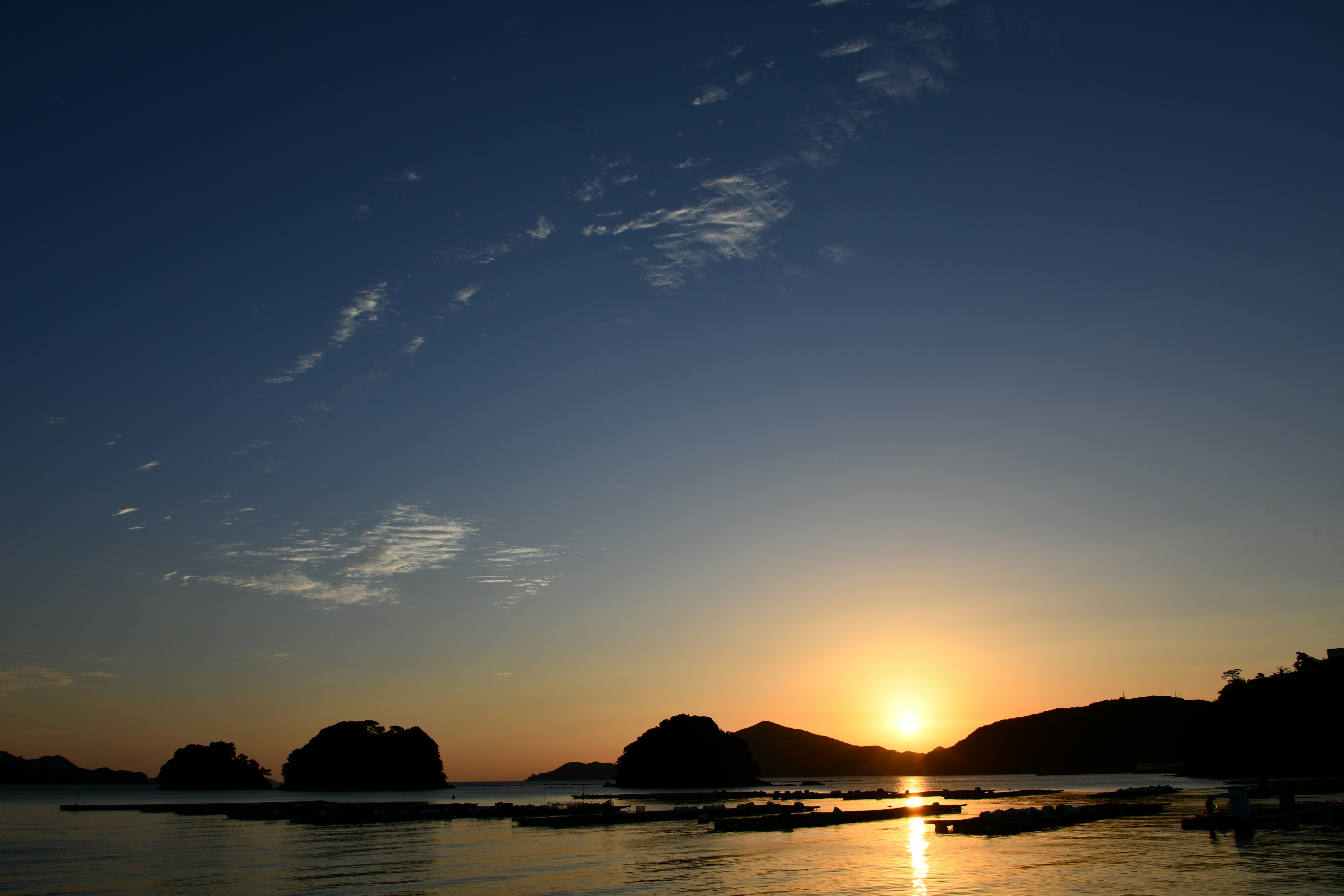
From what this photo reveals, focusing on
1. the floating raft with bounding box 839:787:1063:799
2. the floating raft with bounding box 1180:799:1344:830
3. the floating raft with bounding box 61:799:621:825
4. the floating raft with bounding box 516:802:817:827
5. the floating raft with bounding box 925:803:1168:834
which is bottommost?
the floating raft with bounding box 839:787:1063:799

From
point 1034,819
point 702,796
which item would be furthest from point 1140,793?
point 702,796

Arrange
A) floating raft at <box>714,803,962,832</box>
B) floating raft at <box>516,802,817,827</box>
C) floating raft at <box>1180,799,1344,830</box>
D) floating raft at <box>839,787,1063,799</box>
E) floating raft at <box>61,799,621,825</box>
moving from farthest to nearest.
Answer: floating raft at <box>839,787,1063,799</box> → floating raft at <box>61,799,621,825</box> → floating raft at <box>516,802,817,827</box> → floating raft at <box>714,803,962,832</box> → floating raft at <box>1180,799,1344,830</box>

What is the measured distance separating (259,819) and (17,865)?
2005 inches

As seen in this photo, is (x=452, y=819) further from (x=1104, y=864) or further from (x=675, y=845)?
(x=1104, y=864)

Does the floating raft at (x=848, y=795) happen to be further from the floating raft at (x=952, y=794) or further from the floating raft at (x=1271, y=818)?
the floating raft at (x=1271, y=818)

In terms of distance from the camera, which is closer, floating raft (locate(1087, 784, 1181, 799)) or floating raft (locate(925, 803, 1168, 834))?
floating raft (locate(925, 803, 1168, 834))

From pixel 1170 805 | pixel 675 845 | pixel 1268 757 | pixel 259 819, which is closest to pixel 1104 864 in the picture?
pixel 675 845

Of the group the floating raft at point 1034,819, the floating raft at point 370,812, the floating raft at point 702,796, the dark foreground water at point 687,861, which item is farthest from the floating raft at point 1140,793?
the floating raft at point 370,812

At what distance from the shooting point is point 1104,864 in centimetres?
4447

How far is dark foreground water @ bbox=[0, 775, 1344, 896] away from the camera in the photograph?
3978 cm

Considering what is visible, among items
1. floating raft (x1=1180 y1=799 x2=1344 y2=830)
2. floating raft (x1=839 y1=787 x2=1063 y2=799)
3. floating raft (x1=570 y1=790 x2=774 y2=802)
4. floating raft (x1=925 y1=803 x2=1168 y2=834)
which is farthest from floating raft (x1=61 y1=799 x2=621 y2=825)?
floating raft (x1=1180 y1=799 x2=1344 y2=830)

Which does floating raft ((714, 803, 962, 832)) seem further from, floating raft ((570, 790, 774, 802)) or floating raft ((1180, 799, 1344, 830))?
floating raft ((570, 790, 774, 802))

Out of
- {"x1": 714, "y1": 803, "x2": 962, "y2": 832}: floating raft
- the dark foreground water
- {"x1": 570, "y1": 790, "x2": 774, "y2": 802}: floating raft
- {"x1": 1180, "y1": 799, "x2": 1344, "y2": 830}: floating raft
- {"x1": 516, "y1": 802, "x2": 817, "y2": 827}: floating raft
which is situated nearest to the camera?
the dark foreground water

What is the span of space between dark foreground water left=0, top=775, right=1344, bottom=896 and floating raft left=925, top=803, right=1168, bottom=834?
2.29 meters
